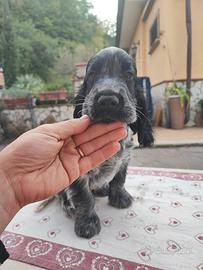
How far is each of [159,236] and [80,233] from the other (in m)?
0.51

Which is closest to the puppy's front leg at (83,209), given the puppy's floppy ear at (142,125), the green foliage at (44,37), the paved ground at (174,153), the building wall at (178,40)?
the puppy's floppy ear at (142,125)

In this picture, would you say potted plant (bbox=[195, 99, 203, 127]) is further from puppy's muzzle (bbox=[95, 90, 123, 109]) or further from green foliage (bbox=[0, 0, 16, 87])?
green foliage (bbox=[0, 0, 16, 87])

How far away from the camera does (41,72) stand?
68.7 feet

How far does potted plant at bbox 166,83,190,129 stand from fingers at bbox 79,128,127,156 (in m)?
5.00

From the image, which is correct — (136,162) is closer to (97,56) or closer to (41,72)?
(97,56)

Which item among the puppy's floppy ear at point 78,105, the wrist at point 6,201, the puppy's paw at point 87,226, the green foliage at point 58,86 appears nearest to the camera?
the wrist at point 6,201

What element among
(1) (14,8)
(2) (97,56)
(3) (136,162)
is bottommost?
(3) (136,162)

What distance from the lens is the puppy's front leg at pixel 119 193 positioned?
88.4 inches

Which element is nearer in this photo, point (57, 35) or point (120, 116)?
point (120, 116)

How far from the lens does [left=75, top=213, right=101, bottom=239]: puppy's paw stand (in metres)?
1.84

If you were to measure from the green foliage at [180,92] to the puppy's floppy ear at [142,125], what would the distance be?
4397 millimetres

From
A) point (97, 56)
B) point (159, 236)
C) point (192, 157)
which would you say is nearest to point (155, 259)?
point (159, 236)

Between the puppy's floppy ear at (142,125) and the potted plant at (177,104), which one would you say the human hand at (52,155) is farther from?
the potted plant at (177,104)

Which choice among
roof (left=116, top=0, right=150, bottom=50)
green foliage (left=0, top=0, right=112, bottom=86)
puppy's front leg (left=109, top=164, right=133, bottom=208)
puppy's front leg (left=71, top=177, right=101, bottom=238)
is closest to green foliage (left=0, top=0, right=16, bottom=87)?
green foliage (left=0, top=0, right=112, bottom=86)
